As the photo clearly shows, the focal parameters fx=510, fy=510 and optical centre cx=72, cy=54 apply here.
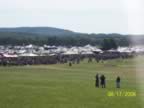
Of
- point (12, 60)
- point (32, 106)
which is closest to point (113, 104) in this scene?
point (32, 106)

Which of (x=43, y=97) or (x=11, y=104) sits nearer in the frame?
(x=11, y=104)

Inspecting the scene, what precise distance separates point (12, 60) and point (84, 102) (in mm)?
65062

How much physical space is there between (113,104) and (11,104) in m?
6.32

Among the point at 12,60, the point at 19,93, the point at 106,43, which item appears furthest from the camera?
the point at 106,43

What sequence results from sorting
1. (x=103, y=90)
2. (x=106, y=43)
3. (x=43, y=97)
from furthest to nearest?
(x=106, y=43), (x=103, y=90), (x=43, y=97)

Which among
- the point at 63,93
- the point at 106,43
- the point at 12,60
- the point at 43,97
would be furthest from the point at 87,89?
the point at 106,43

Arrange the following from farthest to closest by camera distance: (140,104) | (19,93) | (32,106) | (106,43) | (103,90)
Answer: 1. (106,43)
2. (103,90)
3. (19,93)
4. (140,104)
5. (32,106)

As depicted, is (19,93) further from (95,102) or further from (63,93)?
(95,102)

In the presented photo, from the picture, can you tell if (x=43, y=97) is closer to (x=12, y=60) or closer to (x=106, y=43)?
(x=12, y=60)

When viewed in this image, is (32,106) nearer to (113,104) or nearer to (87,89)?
(113,104)

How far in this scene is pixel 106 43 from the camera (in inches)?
6752

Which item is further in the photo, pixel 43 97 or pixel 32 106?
pixel 43 97

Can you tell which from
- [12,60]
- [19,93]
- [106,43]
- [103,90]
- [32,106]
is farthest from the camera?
[106,43]

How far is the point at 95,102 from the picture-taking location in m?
32.8
